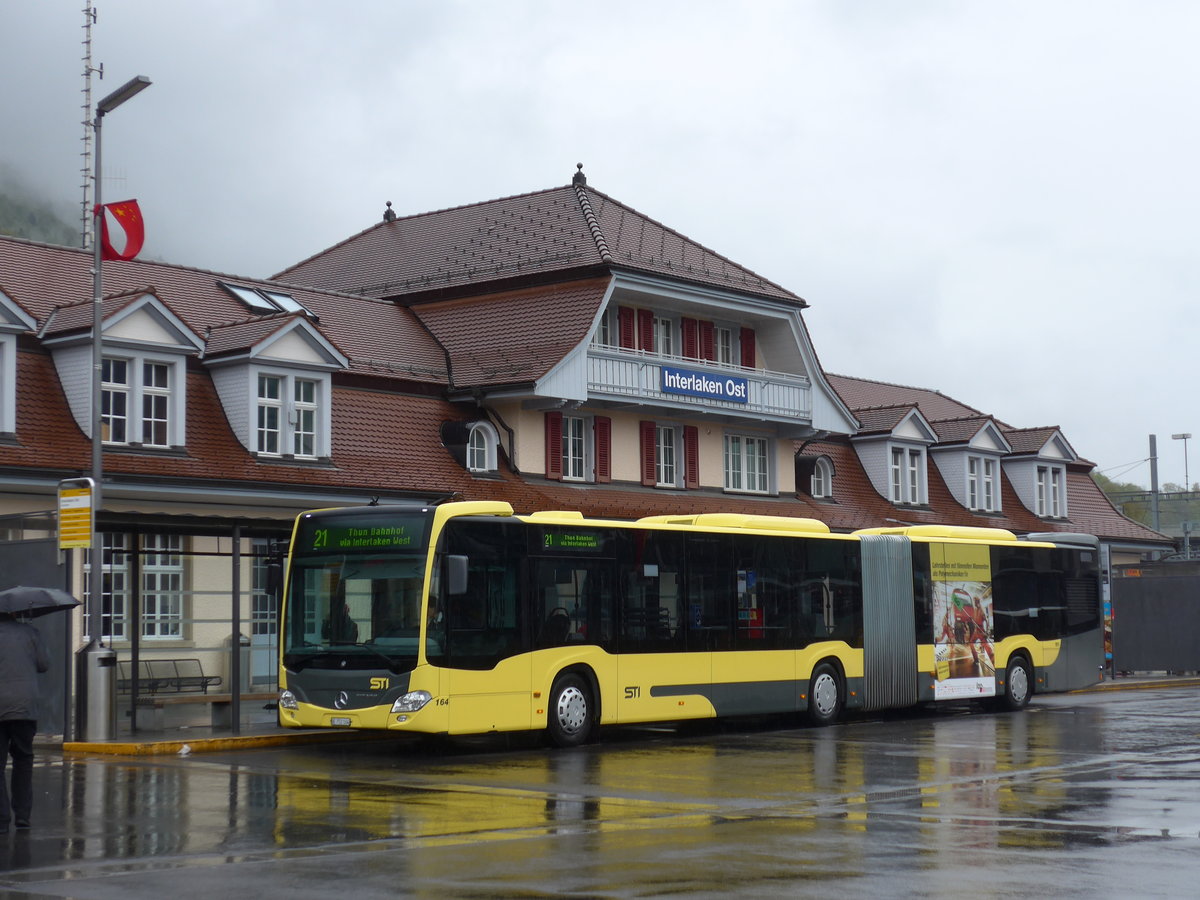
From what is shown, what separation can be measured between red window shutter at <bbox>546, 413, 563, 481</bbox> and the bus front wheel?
1082cm

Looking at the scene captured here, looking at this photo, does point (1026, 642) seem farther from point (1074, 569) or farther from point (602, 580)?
point (602, 580)

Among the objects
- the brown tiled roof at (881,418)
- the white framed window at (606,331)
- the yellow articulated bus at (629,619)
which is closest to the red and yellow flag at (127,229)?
the yellow articulated bus at (629,619)

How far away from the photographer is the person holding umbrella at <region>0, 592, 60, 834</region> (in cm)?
1289

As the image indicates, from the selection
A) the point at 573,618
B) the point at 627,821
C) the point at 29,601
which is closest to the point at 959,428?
the point at 573,618

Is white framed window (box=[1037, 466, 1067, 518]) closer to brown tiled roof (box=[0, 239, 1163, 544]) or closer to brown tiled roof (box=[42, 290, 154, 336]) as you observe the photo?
brown tiled roof (box=[0, 239, 1163, 544])

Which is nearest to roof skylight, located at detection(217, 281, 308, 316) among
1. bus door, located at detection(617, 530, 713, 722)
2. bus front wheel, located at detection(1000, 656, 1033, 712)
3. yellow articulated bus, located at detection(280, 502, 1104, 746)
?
yellow articulated bus, located at detection(280, 502, 1104, 746)

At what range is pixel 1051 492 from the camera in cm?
5316

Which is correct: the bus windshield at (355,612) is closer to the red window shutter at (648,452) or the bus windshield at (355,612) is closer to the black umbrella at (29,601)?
the black umbrella at (29,601)

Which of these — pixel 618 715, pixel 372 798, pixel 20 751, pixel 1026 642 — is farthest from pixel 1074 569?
pixel 20 751

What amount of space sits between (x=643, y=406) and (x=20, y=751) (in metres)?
25.3

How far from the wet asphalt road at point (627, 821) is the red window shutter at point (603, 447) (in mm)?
15890

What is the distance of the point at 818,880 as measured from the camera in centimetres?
1002

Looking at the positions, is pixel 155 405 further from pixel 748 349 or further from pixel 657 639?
pixel 748 349

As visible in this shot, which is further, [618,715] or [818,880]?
[618,715]
